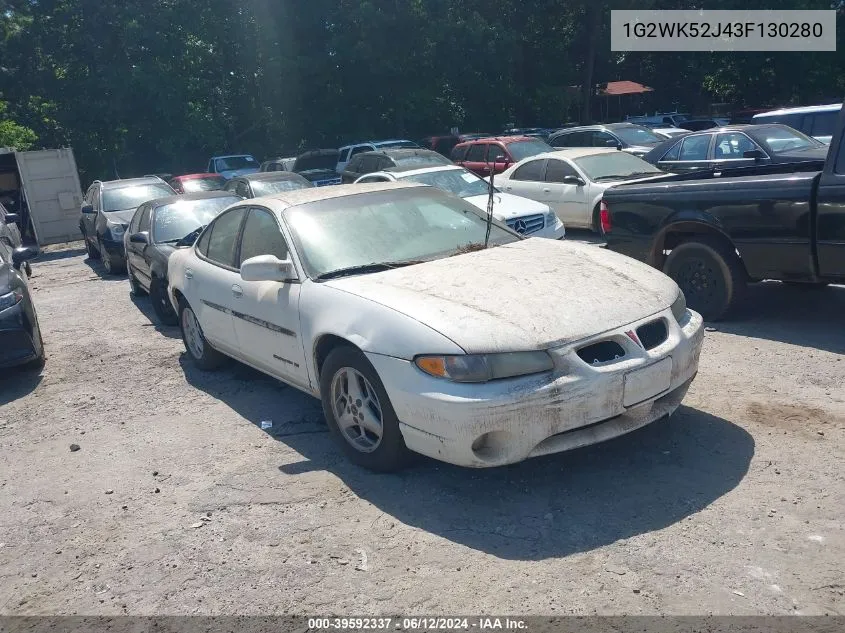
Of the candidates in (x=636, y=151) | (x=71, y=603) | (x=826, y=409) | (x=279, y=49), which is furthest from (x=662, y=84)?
(x=71, y=603)

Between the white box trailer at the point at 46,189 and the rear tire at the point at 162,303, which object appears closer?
the rear tire at the point at 162,303

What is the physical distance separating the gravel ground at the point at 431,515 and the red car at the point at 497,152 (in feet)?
36.7

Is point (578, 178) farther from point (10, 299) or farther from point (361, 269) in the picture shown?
point (10, 299)

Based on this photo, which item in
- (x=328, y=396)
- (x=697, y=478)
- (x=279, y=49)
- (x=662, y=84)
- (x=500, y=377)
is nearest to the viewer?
(x=500, y=377)

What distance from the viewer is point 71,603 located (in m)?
3.74

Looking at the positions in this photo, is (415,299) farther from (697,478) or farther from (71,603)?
(71,603)

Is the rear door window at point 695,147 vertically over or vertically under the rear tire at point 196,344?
over

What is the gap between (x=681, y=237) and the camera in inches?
293

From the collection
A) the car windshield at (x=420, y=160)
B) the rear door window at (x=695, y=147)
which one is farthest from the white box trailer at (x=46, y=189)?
the rear door window at (x=695, y=147)

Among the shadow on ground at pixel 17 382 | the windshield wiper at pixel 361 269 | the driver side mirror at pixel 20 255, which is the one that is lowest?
the shadow on ground at pixel 17 382

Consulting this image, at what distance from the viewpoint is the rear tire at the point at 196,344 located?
6.94 m

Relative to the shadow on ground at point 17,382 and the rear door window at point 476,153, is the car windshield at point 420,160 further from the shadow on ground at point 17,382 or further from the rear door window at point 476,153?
the shadow on ground at point 17,382

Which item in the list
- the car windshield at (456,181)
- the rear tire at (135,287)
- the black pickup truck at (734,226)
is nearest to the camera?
the black pickup truck at (734,226)

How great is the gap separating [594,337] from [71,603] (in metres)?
2.80
